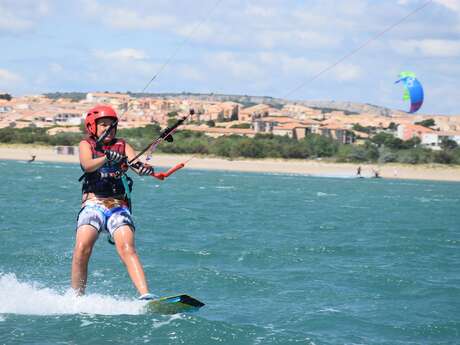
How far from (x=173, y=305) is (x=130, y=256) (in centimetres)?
60

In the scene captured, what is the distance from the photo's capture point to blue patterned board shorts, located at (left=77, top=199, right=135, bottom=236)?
Result: 7965mm

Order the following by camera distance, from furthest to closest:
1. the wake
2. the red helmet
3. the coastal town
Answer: the coastal town → the wake → the red helmet

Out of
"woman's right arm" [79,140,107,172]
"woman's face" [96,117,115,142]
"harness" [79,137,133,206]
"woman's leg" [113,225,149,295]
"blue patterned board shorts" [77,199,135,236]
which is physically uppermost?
"woman's face" [96,117,115,142]

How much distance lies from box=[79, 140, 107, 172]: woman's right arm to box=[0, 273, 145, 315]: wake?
4.35 feet

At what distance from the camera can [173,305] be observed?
7949 mm

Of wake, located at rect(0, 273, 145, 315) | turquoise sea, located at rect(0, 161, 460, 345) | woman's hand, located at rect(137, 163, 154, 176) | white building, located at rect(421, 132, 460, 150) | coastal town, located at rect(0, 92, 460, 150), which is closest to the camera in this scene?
woman's hand, located at rect(137, 163, 154, 176)

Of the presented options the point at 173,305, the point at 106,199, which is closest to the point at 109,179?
the point at 106,199

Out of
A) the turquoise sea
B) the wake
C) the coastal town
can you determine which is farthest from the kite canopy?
the coastal town

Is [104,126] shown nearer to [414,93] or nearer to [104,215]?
[104,215]

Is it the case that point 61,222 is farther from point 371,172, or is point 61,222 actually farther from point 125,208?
point 371,172

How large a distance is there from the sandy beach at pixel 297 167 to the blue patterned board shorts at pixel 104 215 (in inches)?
2633

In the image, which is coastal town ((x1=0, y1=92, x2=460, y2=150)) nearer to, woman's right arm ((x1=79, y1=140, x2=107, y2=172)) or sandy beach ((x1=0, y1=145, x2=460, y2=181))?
sandy beach ((x1=0, y1=145, x2=460, y2=181))

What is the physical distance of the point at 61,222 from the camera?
62.4 ft

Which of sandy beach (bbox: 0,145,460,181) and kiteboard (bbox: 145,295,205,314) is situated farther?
sandy beach (bbox: 0,145,460,181)
